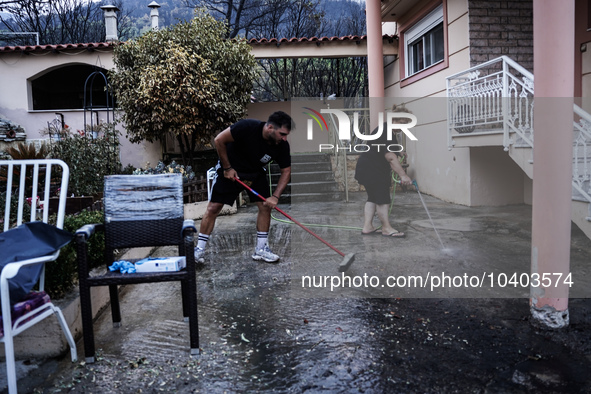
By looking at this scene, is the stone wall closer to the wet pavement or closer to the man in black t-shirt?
the wet pavement

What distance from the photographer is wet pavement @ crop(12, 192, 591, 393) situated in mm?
2512

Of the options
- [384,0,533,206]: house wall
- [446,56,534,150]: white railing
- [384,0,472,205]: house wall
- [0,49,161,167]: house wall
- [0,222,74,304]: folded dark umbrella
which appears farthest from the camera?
[0,49,161,167]: house wall

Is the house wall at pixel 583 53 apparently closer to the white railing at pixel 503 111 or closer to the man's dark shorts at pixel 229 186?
the white railing at pixel 503 111

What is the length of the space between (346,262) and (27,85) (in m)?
10.5

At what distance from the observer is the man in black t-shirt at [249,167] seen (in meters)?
4.77

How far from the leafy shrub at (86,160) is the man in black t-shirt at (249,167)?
13.5 feet

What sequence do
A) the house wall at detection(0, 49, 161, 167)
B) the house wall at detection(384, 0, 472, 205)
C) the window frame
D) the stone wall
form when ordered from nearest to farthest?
the house wall at detection(384, 0, 472, 205), the stone wall, the window frame, the house wall at detection(0, 49, 161, 167)

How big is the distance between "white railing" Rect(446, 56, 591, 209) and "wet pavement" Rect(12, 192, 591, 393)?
107 cm

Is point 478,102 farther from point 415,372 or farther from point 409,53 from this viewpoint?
point 415,372

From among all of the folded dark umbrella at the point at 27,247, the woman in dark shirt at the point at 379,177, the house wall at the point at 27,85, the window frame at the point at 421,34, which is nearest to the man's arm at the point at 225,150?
the woman in dark shirt at the point at 379,177

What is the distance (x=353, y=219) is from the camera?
192 inches

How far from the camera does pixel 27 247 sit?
8.45 feet

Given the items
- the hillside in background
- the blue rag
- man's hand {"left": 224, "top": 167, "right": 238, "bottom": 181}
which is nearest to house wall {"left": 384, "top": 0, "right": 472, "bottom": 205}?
man's hand {"left": 224, "top": 167, "right": 238, "bottom": 181}

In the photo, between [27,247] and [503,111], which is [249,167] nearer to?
[27,247]
